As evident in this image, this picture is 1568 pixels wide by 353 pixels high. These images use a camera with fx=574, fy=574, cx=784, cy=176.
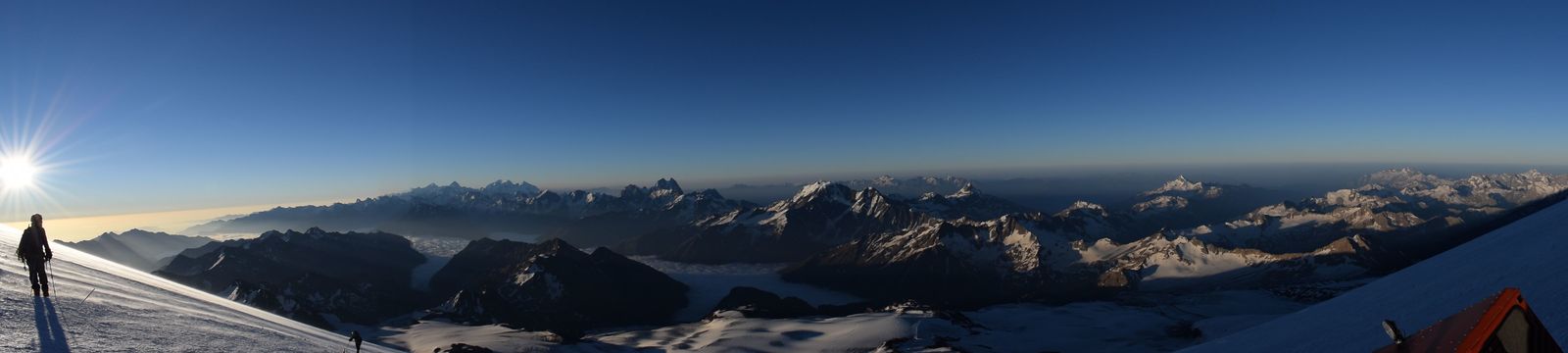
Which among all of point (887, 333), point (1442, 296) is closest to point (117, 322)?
point (1442, 296)

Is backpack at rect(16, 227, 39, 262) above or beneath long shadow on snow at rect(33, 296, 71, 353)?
above

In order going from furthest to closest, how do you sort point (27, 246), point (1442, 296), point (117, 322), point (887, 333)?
1. point (887, 333)
2. point (1442, 296)
3. point (27, 246)
4. point (117, 322)

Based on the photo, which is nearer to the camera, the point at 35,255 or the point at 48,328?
the point at 48,328

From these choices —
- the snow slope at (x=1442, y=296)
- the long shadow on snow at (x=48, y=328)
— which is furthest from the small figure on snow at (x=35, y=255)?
the snow slope at (x=1442, y=296)

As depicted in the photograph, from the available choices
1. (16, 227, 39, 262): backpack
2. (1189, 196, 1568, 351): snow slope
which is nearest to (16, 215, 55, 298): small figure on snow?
(16, 227, 39, 262): backpack

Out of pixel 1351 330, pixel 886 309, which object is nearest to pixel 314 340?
pixel 1351 330

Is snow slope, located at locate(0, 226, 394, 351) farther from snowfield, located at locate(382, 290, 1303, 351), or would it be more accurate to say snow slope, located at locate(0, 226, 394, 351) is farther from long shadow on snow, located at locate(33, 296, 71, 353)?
snowfield, located at locate(382, 290, 1303, 351)

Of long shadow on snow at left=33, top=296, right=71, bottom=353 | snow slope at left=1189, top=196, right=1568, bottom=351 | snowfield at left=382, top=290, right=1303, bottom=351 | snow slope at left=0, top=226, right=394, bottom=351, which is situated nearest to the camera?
long shadow on snow at left=33, top=296, right=71, bottom=353

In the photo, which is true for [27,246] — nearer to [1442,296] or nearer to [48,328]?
[48,328]
